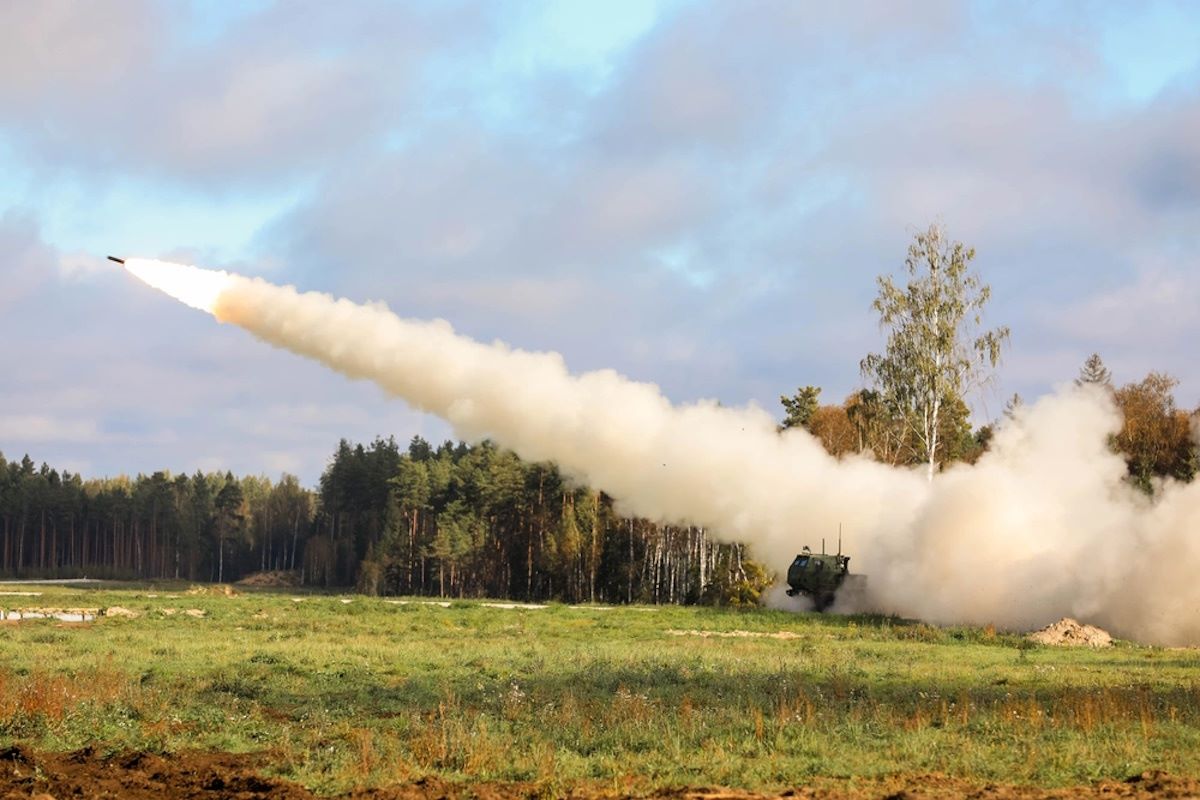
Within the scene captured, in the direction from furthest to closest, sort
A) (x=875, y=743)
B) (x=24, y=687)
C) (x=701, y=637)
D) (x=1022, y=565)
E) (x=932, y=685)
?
(x=1022, y=565)
(x=701, y=637)
(x=932, y=685)
(x=24, y=687)
(x=875, y=743)

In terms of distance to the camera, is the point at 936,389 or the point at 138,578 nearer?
the point at 936,389

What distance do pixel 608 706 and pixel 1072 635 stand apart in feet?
72.6

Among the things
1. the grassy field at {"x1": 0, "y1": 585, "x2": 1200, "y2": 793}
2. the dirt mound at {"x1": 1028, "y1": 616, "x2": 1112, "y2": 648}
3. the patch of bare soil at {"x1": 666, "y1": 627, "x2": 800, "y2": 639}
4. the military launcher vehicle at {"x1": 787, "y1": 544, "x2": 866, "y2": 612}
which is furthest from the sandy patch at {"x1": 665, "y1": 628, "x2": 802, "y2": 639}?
the military launcher vehicle at {"x1": 787, "y1": 544, "x2": 866, "y2": 612}

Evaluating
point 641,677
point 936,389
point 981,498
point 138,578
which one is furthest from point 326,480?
point 641,677

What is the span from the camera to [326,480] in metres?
132

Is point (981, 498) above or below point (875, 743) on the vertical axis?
above

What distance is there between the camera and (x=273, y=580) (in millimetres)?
126312

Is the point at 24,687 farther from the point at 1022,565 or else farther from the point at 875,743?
the point at 1022,565

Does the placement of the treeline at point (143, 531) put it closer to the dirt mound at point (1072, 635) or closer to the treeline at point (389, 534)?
the treeline at point (389, 534)

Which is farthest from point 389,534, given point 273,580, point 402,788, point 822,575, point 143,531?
point 402,788

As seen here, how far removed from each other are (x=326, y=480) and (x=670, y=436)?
301 feet

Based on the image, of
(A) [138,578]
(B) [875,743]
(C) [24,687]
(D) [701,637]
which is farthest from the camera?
(A) [138,578]

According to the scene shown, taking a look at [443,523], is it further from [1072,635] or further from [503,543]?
[1072,635]

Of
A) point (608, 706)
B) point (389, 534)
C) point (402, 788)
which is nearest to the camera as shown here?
point (402, 788)
